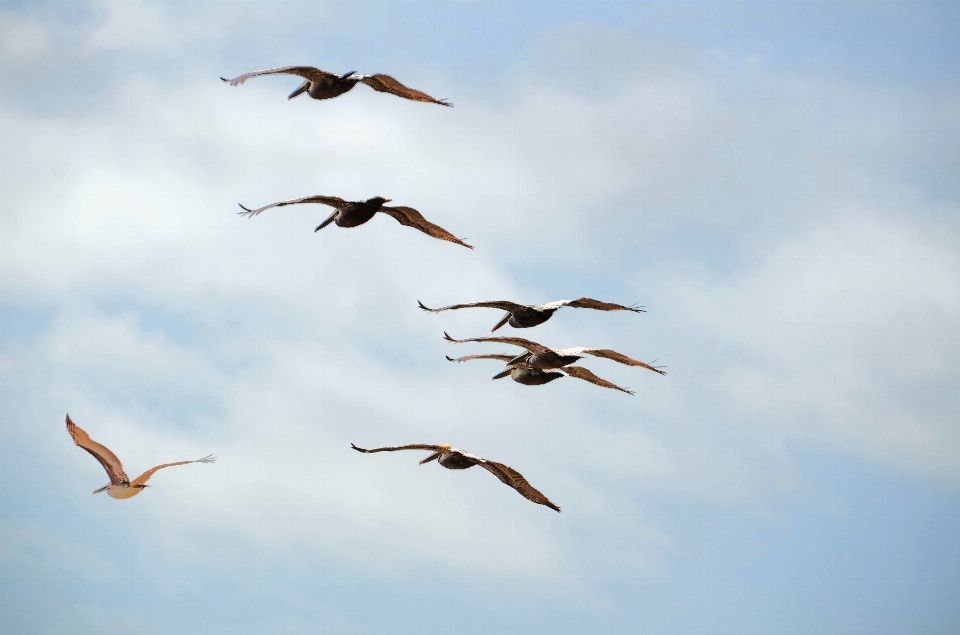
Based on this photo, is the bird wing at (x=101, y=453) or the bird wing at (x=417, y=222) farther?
the bird wing at (x=101, y=453)

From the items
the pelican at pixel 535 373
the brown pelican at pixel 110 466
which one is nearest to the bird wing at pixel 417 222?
the pelican at pixel 535 373

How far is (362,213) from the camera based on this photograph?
145ft

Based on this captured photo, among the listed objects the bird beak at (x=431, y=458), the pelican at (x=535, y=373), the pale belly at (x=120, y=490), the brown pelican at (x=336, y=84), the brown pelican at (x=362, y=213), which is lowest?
the pale belly at (x=120, y=490)

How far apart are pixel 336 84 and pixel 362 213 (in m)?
4.38

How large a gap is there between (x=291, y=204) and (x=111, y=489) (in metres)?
16.4

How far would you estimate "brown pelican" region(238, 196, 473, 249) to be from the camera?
43.8 m

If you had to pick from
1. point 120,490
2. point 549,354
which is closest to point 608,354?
point 549,354

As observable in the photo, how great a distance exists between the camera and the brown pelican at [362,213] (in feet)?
144

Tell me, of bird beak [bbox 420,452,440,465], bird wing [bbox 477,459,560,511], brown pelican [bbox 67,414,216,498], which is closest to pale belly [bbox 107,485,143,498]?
brown pelican [bbox 67,414,216,498]

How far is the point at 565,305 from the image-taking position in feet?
144

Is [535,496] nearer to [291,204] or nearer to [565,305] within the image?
[565,305]

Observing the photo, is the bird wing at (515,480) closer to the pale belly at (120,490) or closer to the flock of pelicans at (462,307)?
the flock of pelicans at (462,307)

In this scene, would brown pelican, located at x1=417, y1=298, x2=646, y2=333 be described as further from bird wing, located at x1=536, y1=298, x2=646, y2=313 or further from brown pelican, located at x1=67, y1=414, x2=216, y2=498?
brown pelican, located at x1=67, y1=414, x2=216, y2=498

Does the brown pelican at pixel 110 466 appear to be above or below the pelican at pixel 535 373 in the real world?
below
